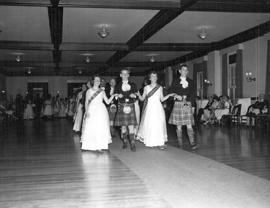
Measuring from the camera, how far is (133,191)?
3330 mm

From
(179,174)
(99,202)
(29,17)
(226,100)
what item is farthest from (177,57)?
(99,202)

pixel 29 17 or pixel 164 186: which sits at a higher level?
pixel 29 17

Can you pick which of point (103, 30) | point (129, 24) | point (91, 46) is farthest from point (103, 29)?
point (91, 46)

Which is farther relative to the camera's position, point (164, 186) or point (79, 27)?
point (79, 27)

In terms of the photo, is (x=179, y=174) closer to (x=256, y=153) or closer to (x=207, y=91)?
(x=256, y=153)

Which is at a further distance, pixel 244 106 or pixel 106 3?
pixel 244 106

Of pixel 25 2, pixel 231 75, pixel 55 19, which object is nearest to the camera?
pixel 25 2

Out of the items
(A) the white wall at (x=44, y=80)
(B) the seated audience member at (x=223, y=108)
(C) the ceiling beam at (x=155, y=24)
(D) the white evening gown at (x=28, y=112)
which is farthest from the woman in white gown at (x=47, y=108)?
(B) the seated audience member at (x=223, y=108)

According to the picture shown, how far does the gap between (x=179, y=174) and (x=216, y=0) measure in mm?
4923

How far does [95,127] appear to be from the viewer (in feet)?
19.0

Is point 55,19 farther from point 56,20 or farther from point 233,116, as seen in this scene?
point 233,116

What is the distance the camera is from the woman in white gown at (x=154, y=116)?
19.7 feet

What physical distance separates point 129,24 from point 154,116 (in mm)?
4637

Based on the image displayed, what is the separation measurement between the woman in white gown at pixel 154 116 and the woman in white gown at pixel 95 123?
2.25 ft
